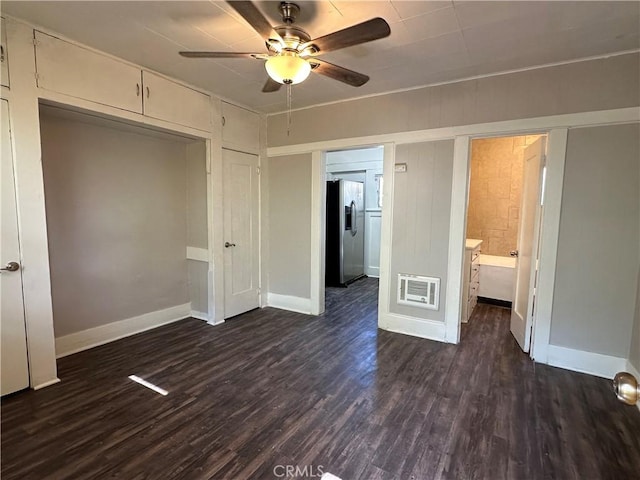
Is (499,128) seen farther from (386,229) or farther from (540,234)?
(386,229)

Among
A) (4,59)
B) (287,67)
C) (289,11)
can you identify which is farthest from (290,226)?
(4,59)

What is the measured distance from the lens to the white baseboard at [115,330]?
3.02m

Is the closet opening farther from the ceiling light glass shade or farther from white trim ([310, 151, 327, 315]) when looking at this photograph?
the ceiling light glass shade

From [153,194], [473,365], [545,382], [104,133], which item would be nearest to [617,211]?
[545,382]

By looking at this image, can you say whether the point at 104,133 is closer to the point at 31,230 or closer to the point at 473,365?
the point at 31,230

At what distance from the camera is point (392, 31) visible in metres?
2.27

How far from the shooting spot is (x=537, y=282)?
9.75 feet

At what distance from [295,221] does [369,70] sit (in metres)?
2.01

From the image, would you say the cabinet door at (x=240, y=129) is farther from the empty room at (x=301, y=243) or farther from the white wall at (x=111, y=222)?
the white wall at (x=111, y=222)

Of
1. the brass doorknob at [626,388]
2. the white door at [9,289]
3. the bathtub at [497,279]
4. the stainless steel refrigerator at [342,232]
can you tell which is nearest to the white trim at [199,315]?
the white door at [9,289]

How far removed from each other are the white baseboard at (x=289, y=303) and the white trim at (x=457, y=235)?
5.68ft

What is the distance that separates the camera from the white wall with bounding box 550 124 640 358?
→ 259cm

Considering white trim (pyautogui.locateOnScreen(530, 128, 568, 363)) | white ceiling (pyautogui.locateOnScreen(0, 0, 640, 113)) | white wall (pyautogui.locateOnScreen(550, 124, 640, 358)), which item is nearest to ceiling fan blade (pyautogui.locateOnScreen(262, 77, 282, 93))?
white ceiling (pyautogui.locateOnScreen(0, 0, 640, 113))

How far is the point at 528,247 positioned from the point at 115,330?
14.2 feet
